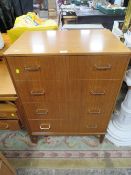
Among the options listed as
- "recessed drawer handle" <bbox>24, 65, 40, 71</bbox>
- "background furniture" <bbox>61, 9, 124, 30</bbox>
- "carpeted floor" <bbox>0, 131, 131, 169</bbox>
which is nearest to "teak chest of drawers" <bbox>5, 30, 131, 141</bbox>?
"recessed drawer handle" <bbox>24, 65, 40, 71</bbox>

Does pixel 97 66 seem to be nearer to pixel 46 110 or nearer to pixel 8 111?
pixel 46 110

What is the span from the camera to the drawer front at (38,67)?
79cm

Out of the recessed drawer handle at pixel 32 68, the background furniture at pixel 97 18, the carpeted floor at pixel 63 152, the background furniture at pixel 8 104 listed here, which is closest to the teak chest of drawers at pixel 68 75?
the recessed drawer handle at pixel 32 68

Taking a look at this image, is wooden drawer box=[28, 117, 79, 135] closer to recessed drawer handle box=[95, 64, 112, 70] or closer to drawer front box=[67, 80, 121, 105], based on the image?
drawer front box=[67, 80, 121, 105]

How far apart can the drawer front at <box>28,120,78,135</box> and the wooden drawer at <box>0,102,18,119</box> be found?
0.61 feet

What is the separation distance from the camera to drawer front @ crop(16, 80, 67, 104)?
909 millimetres

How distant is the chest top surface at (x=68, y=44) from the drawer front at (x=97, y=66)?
0.04 metres

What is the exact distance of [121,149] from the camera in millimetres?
1326

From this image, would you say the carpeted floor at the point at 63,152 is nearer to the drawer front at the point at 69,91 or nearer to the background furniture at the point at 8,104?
the background furniture at the point at 8,104

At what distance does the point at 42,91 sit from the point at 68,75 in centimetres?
22

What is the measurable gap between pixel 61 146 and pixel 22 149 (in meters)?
0.37

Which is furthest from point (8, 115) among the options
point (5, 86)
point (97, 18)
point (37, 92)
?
point (97, 18)

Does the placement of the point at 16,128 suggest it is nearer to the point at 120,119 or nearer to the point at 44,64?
the point at 44,64

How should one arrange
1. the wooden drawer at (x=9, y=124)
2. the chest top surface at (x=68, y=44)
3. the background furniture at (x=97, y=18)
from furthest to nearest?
the background furniture at (x=97, y=18) → the wooden drawer at (x=9, y=124) → the chest top surface at (x=68, y=44)
